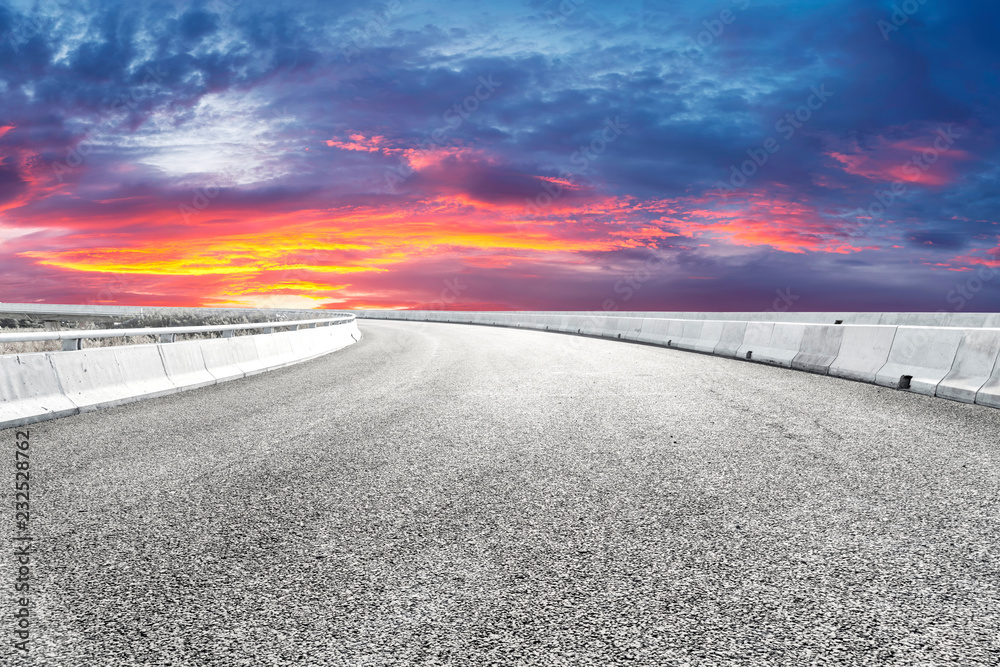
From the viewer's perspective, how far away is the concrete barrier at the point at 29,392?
7188 millimetres

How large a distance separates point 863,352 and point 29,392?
1175 cm

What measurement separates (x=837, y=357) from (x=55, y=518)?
11750 millimetres

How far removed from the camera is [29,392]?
750 centimetres

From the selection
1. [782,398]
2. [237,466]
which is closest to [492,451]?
[237,466]

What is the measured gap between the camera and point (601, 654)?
2545mm

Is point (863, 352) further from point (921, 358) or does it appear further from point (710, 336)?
point (710, 336)

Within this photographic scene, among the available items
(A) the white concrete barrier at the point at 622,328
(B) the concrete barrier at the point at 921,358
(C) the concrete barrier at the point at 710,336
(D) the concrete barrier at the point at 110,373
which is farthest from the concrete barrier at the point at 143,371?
(A) the white concrete barrier at the point at 622,328

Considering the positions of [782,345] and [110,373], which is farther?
[782,345]

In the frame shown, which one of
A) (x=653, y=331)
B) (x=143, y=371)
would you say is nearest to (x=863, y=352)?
(x=143, y=371)

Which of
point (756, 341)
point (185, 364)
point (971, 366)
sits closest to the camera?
point (971, 366)

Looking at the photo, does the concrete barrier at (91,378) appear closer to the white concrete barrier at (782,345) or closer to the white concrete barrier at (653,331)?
the white concrete barrier at (782,345)

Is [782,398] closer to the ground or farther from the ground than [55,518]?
farther from the ground

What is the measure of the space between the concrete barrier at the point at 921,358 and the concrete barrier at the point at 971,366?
4.5 inches

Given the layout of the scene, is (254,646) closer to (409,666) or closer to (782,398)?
(409,666)
